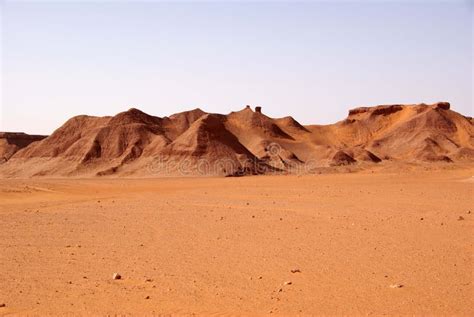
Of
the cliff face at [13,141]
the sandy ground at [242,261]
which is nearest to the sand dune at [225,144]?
the cliff face at [13,141]

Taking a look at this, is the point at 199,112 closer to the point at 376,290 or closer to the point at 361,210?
the point at 361,210

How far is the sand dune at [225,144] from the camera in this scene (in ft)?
195

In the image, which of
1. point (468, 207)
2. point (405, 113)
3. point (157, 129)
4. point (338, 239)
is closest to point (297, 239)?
point (338, 239)

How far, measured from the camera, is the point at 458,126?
108 meters

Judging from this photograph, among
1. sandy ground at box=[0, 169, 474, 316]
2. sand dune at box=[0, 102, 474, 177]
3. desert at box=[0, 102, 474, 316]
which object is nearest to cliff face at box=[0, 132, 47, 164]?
sand dune at box=[0, 102, 474, 177]

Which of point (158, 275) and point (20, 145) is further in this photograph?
point (20, 145)

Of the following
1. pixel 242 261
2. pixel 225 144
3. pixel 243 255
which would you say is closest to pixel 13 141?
pixel 225 144

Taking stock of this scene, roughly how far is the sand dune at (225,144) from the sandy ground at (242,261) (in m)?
37.7

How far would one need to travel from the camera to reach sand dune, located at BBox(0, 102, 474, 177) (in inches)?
2344

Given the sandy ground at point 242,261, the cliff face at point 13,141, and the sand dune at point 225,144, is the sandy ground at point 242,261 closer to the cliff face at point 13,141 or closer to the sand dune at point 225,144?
the sand dune at point 225,144

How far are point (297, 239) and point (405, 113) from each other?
112 m

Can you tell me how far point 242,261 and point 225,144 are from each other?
5195 centimetres

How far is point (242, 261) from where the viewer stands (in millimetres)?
11328

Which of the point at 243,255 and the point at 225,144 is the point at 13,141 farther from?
the point at 243,255
